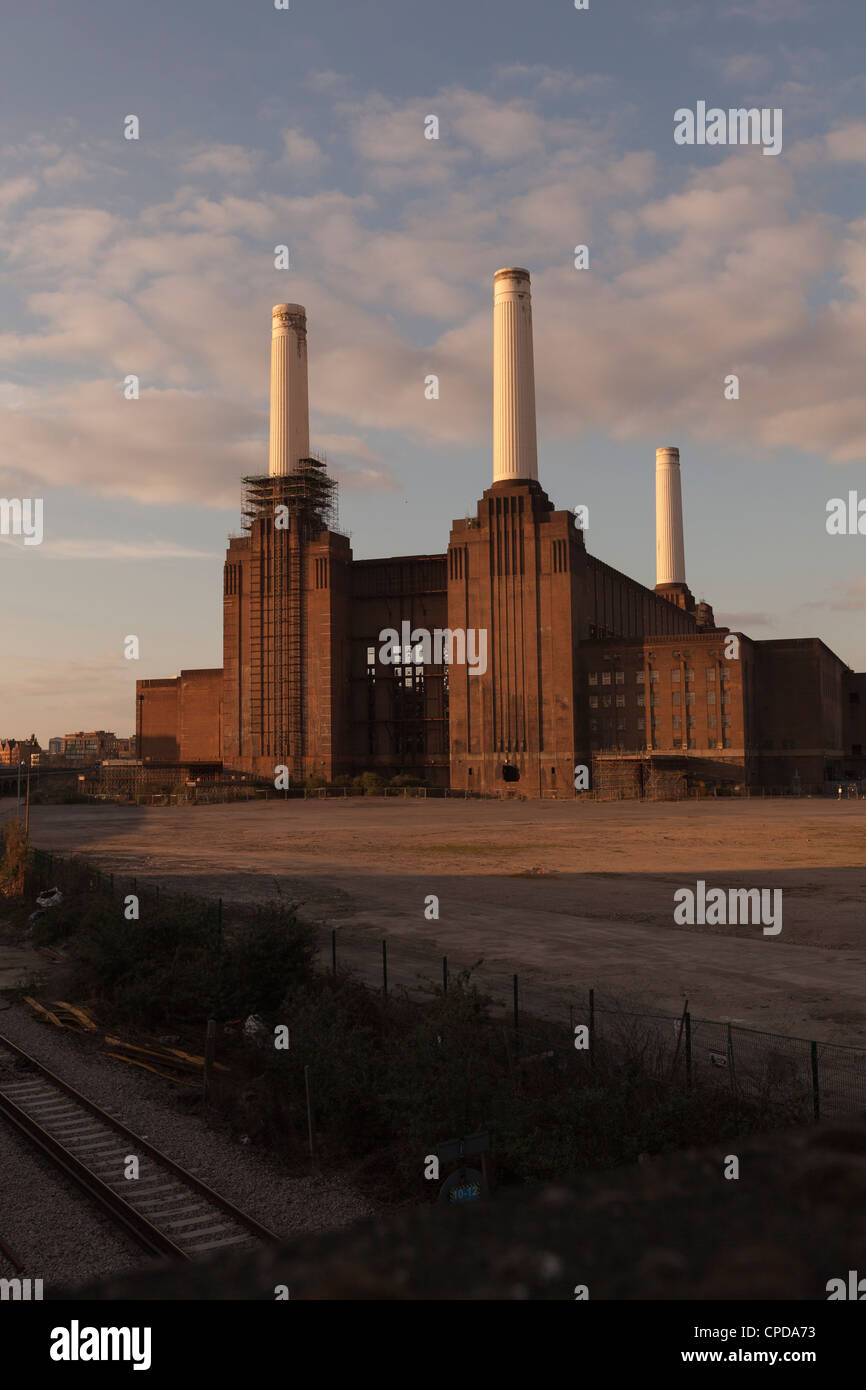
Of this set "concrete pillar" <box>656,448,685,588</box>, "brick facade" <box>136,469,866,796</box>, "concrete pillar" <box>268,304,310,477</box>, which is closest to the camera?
"brick facade" <box>136,469,866,796</box>

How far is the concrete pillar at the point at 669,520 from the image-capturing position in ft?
550

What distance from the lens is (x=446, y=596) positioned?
124m

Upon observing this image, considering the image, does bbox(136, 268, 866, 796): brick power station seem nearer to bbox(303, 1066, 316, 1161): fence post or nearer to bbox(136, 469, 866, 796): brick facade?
bbox(136, 469, 866, 796): brick facade

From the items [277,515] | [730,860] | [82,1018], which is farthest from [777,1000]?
[277,515]

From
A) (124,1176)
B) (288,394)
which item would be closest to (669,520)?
(288,394)

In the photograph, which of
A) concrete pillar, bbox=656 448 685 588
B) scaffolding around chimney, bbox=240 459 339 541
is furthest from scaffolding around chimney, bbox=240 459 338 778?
concrete pillar, bbox=656 448 685 588

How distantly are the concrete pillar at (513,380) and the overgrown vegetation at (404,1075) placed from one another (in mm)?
98799

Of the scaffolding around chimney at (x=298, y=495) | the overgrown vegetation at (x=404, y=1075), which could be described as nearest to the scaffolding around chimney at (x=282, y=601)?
the scaffolding around chimney at (x=298, y=495)

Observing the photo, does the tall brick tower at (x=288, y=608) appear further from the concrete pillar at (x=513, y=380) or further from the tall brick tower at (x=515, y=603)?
the concrete pillar at (x=513, y=380)

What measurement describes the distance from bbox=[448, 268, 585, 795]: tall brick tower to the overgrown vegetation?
8645cm

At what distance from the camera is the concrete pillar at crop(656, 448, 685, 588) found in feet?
550

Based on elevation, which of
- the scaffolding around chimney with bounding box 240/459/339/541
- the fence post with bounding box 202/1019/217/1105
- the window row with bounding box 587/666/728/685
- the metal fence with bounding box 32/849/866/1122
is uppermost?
the scaffolding around chimney with bounding box 240/459/339/541

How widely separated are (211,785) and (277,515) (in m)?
→ 33.8
